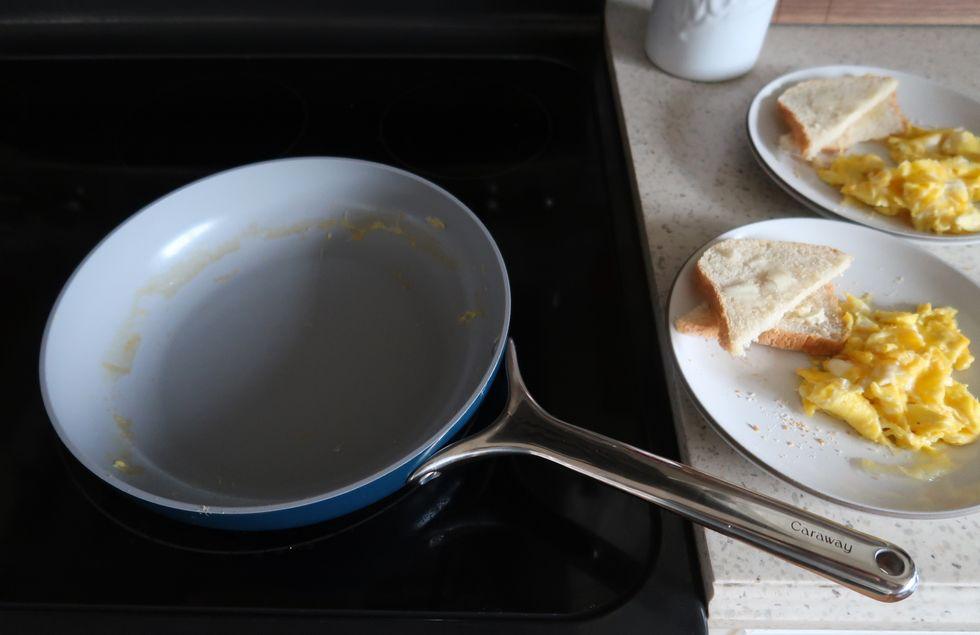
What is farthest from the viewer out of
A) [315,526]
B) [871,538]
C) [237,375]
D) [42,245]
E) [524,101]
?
[524,101]

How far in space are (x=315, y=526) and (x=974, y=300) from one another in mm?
569

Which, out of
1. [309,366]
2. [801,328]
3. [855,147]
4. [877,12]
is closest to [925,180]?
[855,147]

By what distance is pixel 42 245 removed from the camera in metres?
0.73

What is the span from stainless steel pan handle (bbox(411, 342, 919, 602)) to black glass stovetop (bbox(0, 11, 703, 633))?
73 mm

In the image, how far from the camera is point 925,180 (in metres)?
0.65

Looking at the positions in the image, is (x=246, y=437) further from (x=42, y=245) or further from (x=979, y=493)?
(x=979, y=493)

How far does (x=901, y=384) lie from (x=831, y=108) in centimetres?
38

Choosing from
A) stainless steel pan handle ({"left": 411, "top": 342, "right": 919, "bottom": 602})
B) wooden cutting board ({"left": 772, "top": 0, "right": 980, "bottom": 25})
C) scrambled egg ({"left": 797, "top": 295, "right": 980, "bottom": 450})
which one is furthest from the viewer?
wooden cutting board ({"left": 772, "top": 0, "right": 980, "bottom": 25})

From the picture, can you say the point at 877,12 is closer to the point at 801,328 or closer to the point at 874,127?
the point at 874,127

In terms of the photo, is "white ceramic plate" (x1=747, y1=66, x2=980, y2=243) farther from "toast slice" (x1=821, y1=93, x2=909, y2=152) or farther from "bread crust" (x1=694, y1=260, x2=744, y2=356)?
"bread crust" (x1=694, y1=260, x2=744, y2=356)

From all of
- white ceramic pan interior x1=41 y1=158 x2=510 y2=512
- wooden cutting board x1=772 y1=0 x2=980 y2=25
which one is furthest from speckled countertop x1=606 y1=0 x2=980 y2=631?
white ceramic pan interior x1=41 y1=158 x2=510 y2=512

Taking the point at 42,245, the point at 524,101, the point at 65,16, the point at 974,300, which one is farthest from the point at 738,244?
the point at 65,16

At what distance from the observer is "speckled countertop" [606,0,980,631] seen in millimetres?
452

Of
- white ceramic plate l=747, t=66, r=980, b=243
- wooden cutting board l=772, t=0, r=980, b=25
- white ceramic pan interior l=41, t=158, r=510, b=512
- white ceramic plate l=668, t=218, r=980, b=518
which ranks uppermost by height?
wooden cutting board l=772, t=0, r=980, b=25
